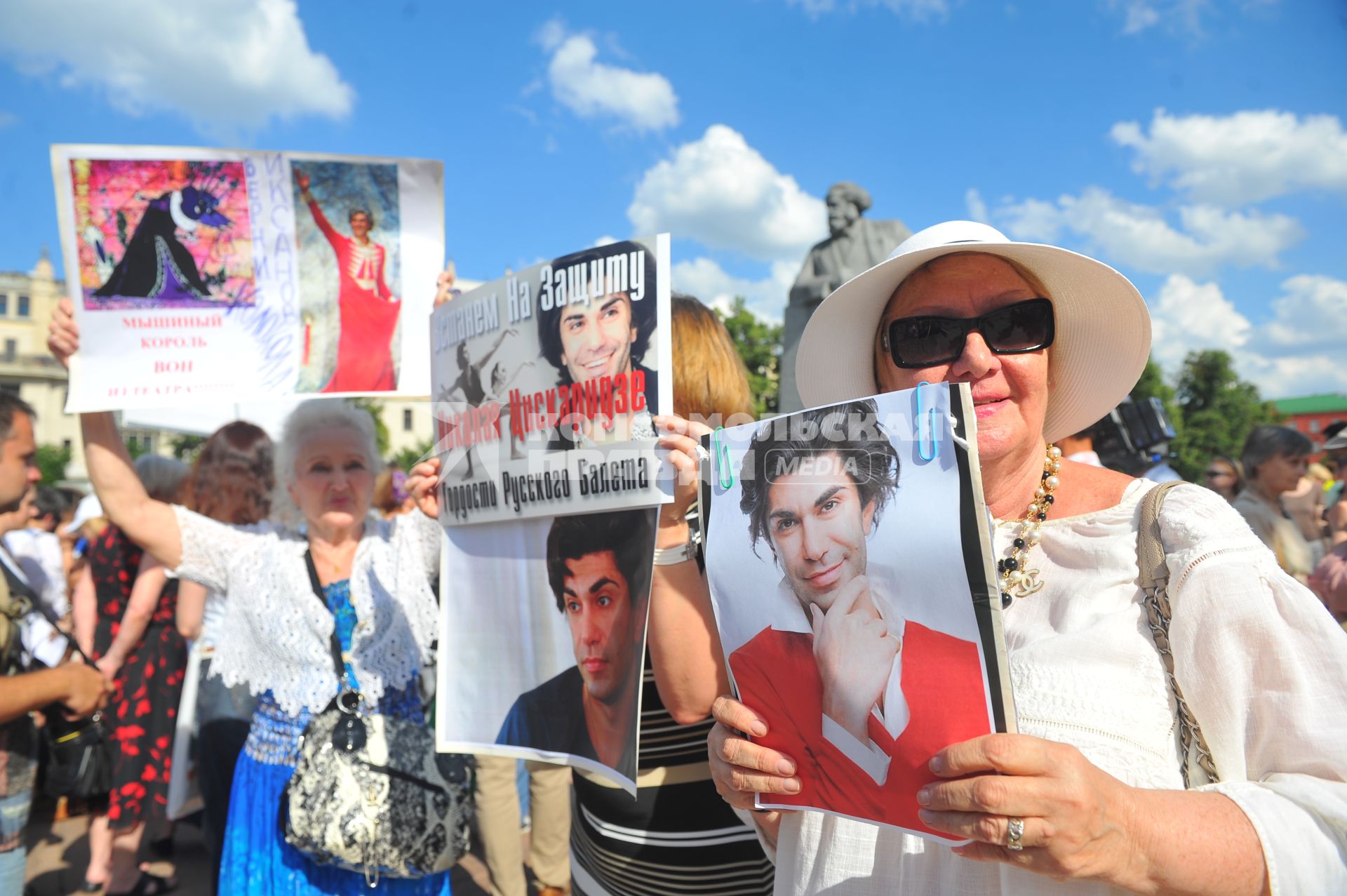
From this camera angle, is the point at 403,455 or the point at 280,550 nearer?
the point at 280,550

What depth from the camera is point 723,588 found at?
1345 mm

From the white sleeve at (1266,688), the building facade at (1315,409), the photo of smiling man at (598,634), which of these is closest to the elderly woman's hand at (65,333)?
the photo of smiling man at (598,634)

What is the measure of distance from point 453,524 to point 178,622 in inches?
125

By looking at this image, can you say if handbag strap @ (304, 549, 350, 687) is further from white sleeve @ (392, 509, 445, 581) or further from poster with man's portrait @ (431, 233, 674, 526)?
poster with man's portrait @ (431, 233, 674, 526)

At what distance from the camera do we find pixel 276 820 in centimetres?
264

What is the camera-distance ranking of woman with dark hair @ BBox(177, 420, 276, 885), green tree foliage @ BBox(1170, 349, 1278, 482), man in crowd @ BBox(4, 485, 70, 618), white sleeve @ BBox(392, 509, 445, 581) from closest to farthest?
1. white sleeve @ BBox(392, 509, 445, 581)
2. man in crowd @ BBox(4, 485, 70, 618)
3. woman with dark hair @ BBox(177, 420, 276, 885)
4. green tree foliage @ BBox(1170, 349, 1278, 482)

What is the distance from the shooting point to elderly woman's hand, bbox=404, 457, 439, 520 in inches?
92.1

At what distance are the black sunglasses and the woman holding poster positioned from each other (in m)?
1.94

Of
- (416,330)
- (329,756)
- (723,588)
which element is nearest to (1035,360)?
(723,588)

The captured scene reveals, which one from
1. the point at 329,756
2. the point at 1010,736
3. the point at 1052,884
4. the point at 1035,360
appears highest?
the point at 1035,360

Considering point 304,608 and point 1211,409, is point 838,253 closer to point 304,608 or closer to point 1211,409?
point 304,608

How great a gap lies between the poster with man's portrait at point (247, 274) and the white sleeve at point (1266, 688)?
2.20m

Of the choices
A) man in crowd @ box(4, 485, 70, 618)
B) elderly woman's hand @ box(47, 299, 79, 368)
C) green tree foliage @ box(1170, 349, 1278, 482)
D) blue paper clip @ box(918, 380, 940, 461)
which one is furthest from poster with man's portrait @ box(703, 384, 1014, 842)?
green tree foliage @ box(1170, 349, 1278, 482)

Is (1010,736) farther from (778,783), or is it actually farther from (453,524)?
(453,524)
